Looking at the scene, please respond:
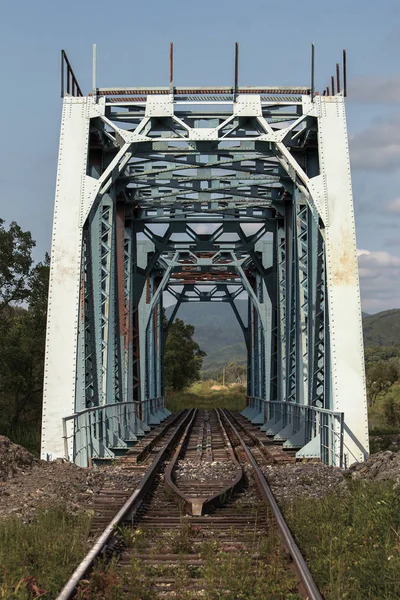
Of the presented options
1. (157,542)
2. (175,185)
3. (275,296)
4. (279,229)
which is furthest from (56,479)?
(275,296)

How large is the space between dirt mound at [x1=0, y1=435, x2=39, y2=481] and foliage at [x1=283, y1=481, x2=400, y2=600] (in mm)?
3962

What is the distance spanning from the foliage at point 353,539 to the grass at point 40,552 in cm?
181

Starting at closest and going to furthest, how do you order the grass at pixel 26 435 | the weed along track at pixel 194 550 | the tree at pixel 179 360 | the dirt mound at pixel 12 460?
1. the weed along track at pixel 194 550
2. the dirt mound at pixel 12 460
3. the grass at pixel 26 435
4. the tree at pixel 179 360

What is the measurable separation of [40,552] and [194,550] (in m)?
1.26

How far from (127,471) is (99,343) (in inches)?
202

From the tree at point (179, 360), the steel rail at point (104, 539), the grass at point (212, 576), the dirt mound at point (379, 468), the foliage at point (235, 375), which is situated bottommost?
the grass at point (212, 576)

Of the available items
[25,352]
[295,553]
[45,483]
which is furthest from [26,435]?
[295,553]

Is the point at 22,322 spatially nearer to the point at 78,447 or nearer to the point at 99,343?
the point at 99,343

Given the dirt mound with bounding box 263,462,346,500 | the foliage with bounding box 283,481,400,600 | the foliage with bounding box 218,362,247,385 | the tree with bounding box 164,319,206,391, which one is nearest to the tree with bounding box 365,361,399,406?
the tree with bounding box 164,319,206,391

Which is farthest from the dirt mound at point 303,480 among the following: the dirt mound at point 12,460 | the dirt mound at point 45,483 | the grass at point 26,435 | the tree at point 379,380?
the tree at point 379,380

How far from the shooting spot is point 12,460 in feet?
36.7

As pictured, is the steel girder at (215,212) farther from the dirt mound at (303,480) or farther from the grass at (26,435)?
the grass at (26,435)

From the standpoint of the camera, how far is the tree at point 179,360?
208 feet

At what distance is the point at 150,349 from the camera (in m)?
34.3
